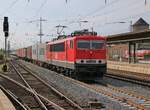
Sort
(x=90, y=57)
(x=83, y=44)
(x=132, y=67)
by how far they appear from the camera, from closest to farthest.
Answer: (x=90, y=57) → (x=83, y=44) → (x=132, y=67)

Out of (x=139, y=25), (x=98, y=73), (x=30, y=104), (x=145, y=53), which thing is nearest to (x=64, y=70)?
(x=98, y=73)

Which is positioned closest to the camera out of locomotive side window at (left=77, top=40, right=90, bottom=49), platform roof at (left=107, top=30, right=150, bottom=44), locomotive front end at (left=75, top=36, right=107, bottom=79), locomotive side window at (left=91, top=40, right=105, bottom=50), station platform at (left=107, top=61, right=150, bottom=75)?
locomotive front end at (left=75, top=36, right=107, bottom=79)

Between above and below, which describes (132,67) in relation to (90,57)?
below

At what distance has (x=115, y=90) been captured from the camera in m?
20.1

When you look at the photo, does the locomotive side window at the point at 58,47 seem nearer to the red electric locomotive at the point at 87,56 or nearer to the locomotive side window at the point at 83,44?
the red electric locomotive at the point at 87,56

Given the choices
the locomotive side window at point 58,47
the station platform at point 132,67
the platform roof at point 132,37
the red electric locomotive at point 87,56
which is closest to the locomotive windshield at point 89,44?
the red electric locomotive at point 87,56

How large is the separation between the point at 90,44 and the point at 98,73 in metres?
2.00

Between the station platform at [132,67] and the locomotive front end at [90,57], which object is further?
the station platform at [132,67]

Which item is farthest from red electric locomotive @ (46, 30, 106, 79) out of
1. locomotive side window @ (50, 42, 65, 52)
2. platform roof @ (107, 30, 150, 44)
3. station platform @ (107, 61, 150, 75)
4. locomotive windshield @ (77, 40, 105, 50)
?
platform roof @ (107, 30, 150, 44)

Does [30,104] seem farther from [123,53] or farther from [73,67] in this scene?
[123,53]

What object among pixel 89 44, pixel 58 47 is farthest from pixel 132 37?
pixel 89 44

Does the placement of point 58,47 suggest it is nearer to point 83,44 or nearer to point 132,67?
point 83,44

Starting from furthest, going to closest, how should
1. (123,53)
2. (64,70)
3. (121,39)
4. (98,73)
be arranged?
(123,53) → (121,39) → (64,70) → (98,73)

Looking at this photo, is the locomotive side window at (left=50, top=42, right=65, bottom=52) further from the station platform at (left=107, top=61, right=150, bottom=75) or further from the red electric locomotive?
the station platform at (left=107, top=61, right=150, bottom=75)
